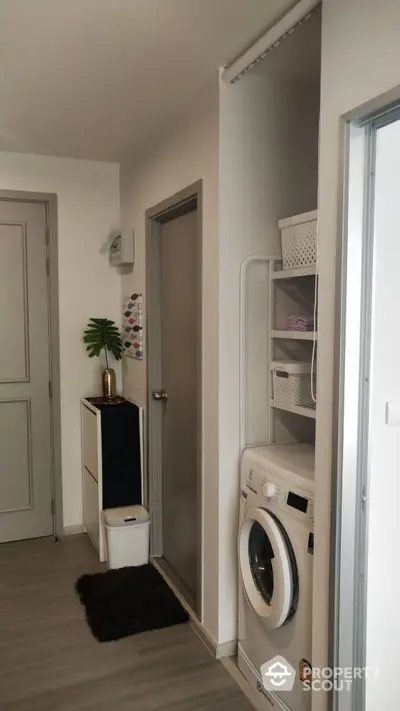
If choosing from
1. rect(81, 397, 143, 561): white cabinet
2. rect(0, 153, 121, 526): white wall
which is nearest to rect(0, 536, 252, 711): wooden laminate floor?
rect(81, 397, 143, 561): white cabinet

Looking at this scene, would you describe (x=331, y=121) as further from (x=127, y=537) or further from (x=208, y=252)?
(x=127, y=537)

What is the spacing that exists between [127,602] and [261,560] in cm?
98

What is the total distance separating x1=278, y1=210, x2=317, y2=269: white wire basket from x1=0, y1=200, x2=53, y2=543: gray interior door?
195 centimetres

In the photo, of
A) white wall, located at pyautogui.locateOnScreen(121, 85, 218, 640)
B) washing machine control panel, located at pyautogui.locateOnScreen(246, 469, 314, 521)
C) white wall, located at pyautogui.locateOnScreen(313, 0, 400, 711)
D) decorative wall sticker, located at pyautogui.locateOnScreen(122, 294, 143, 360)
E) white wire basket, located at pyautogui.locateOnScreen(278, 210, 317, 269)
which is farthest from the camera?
decorative wall sticker, located at pyautogui.locateOnScreen(122, 294, 143, 360)

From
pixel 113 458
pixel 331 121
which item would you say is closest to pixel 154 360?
pixel 113 458

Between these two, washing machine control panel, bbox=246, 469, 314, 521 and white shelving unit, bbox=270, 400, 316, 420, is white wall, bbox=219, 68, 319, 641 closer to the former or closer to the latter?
white shelving unit, bbox=270, 400, 316, 420

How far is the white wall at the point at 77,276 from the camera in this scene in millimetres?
3779

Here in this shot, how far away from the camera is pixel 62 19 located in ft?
6.44

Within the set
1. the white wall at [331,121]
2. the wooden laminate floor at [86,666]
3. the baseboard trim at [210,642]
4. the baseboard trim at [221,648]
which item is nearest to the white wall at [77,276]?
the wooden laminate floor at [86,666]

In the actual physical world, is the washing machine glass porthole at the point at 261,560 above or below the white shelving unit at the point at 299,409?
below

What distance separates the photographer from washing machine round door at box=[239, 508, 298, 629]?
2.01m

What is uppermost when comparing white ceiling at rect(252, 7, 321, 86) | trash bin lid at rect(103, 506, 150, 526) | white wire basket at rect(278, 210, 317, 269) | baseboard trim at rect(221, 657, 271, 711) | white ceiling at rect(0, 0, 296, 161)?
white ceiling at rect(252, 7, 321, 86)

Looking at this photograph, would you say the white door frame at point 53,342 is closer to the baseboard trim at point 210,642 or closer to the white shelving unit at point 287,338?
the baseboard trim at point 210,642

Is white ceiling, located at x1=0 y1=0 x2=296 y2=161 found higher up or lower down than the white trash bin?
higher up
